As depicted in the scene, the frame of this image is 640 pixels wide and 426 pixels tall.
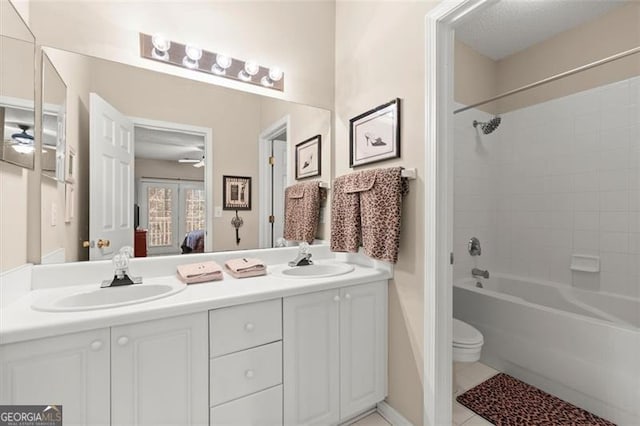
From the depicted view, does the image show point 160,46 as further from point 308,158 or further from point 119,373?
point 119,373

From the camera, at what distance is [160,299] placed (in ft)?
3.53

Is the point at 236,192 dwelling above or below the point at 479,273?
above

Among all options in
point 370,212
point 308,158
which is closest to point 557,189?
point 370,212

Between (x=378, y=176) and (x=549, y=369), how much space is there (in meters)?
1.60

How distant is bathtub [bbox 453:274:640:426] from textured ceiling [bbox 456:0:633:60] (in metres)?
1.99

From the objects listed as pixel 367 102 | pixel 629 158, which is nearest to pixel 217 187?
pixel 367 102

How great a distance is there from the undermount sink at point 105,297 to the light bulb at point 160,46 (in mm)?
1201

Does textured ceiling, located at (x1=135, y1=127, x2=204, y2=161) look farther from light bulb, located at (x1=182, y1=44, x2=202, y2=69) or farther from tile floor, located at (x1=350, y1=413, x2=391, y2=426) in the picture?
tile floor, located at (x1=350, y1=413, x2=391, y2=426)

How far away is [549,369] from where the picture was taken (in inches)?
68.9

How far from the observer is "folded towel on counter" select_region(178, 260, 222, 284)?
1355 mm

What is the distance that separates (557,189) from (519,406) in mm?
1655

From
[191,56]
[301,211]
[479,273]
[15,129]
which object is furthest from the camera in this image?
[479,273]

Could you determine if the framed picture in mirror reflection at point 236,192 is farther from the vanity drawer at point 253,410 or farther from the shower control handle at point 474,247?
the shower control handle at point 474,247

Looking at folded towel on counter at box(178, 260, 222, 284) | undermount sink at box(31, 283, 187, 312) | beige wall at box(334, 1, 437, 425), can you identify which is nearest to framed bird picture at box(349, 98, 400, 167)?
beige wall at box(334, 1, 437, 425)
